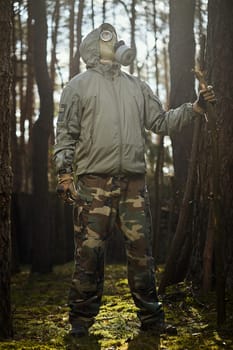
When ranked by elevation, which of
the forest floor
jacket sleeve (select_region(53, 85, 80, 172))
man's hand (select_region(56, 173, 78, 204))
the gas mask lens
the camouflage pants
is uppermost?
the gas mask lens

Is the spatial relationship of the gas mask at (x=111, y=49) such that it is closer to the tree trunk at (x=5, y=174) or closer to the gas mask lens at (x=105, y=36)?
the gas mask lens at (x=105, y=36)

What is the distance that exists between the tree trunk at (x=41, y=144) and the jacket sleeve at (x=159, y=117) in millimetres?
7474

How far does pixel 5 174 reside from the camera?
4668mm

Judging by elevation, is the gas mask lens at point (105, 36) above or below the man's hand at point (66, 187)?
above

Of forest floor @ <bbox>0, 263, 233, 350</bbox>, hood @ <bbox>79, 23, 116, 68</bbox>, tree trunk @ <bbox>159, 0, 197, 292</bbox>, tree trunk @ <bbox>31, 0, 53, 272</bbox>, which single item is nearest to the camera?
forest floor @ <bbox>0, 263, 233, 350</bbox>

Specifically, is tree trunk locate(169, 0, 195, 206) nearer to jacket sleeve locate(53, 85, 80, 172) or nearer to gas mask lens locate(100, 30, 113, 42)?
gas mask lens locate(100, 30, 113, 42)

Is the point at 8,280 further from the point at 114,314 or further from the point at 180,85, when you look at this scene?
the point at 180,85

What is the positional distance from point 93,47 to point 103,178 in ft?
3.21

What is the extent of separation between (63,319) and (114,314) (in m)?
0.52

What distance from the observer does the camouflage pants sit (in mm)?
4395

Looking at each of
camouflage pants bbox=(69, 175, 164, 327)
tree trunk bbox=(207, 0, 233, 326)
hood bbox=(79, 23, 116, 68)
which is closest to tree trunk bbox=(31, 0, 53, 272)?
tree trunk bbox=(207, 0, 233, 326)

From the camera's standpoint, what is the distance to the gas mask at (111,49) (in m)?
4.46

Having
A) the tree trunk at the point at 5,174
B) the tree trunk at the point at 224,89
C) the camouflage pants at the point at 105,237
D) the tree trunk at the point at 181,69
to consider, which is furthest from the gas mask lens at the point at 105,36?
the tree trunk at the point at 181,69

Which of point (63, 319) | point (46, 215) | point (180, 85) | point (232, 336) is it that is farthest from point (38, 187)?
point (232, 336)
